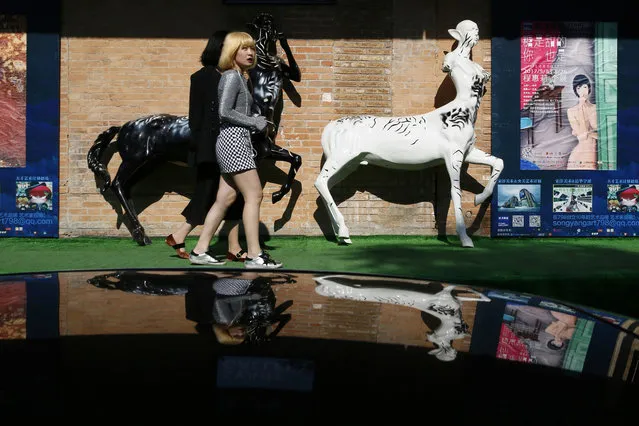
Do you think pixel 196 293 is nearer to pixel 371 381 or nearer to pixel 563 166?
pixel 371 381

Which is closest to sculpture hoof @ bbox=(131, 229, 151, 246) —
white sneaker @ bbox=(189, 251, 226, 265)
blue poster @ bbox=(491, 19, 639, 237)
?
white sneaker @ bbox=(189, 251, 226, 265)

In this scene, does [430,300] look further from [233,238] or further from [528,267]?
[233,238]

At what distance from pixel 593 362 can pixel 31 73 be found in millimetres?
8023

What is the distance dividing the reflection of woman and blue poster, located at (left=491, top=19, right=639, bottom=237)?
0.4 inches

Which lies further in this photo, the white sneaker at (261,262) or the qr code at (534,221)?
the qr code at (534,221)

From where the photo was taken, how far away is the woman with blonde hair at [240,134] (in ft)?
17.2

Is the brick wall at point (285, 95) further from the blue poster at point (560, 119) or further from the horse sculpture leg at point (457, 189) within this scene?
the horse sculpture leg at point (457, 189)

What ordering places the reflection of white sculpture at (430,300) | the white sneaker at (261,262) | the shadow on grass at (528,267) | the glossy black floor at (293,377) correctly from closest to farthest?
the glossy black floor at (293,377) < the reflection of white sculpture at (430,300) < the shadow on grass at (528,267) < the white sneaker at (261,262)

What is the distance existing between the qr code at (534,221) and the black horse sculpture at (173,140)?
106 inches

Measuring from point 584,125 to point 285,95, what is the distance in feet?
11.0

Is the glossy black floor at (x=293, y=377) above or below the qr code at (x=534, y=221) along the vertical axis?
below

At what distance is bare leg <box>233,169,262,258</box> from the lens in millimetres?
5289

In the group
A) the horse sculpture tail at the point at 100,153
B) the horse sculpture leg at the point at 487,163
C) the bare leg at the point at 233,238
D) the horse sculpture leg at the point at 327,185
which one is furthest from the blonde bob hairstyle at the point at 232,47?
the horse sculpture leg at the point at 487,163

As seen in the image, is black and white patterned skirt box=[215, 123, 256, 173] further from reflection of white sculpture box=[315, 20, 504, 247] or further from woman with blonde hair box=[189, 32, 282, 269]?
reflection of white sculpture box=[315, 20, 504, 247]
